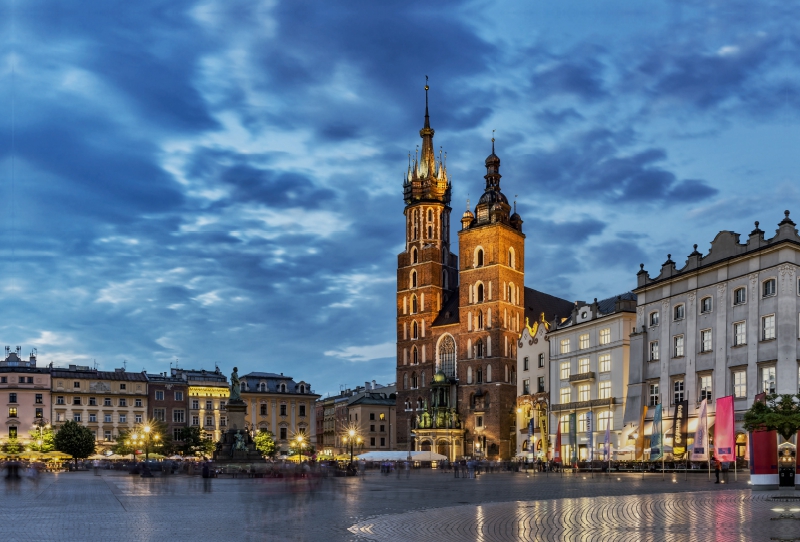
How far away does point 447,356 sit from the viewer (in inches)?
4884

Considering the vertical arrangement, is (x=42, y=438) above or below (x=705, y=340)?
below

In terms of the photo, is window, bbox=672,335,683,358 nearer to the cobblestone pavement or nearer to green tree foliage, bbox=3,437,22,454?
the cobblestone pavement

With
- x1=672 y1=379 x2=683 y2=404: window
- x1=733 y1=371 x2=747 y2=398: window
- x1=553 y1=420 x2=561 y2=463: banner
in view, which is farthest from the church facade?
x1=733 y1=371 x2=747 y2=398: window

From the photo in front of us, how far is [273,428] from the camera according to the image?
14212 cm

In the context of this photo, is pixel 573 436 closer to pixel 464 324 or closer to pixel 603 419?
pixel 603 419

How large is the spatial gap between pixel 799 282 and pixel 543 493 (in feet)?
101

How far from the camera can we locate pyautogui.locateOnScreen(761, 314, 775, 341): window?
61.3 meters

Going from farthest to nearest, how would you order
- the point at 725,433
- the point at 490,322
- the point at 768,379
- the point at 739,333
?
1. the point at 490,322
2. the point at 739,333
3. the point at 768,379
4. the point at 725,433

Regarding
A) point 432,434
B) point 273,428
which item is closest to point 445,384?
point 432,434

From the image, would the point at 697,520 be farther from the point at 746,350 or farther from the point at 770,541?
the point at 746,350

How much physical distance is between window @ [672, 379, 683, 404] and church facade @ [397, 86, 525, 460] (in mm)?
45252

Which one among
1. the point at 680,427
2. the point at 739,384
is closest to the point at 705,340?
the point at 739,384

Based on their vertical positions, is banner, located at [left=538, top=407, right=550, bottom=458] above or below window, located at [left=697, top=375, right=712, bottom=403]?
below

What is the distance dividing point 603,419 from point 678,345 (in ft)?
45.6
